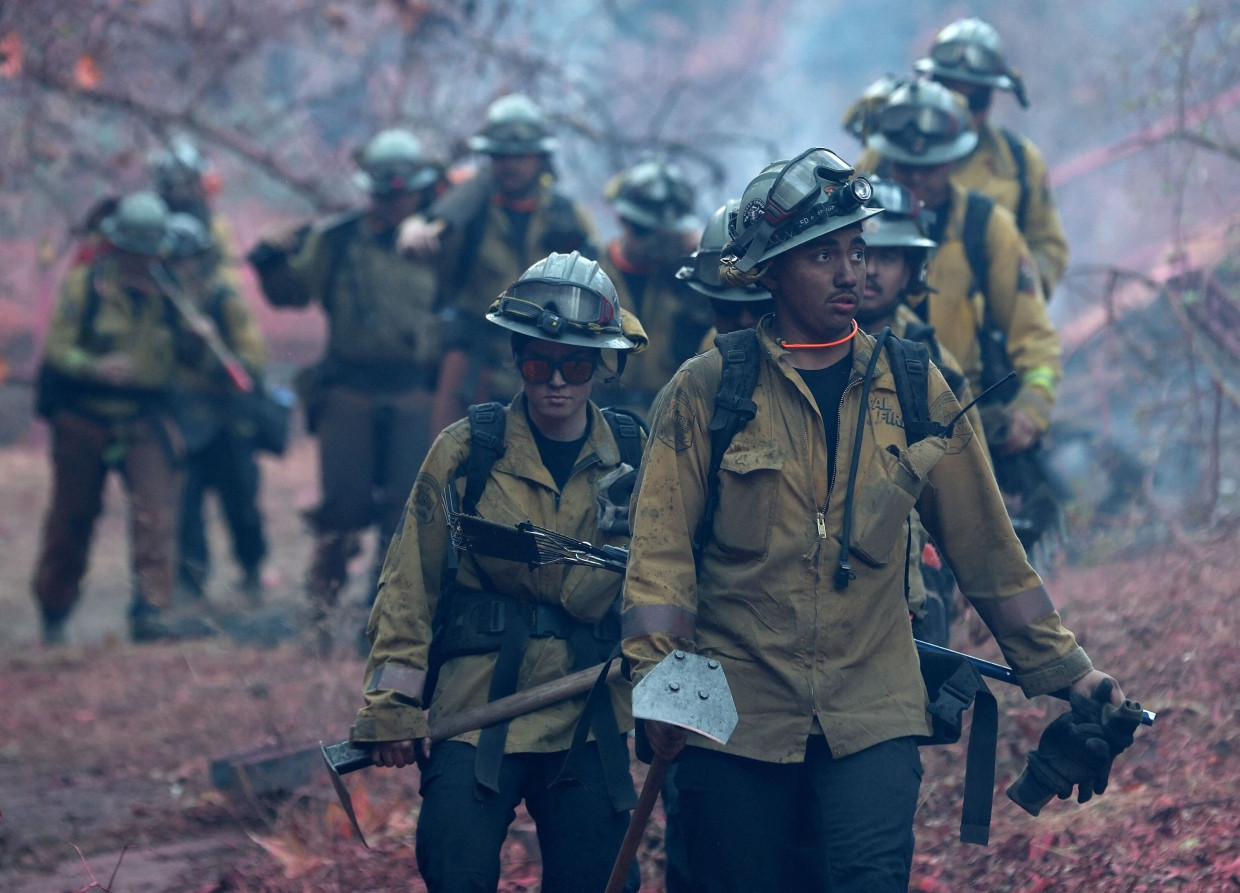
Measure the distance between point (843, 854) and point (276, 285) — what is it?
6.72m

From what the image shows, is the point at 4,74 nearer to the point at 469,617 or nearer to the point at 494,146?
the point at 494,146

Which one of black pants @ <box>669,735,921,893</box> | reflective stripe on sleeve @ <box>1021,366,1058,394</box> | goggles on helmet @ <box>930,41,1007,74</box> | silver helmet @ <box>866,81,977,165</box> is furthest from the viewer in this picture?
goggles on helmet @ <box>930,41,1007,74</box>

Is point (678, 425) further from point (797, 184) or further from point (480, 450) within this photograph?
point (480, 450)

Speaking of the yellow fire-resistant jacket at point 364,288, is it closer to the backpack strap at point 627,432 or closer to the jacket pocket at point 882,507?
the backpack strap at point 627,432

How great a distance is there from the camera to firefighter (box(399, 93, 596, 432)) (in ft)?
26.1

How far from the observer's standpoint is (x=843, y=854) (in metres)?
3.36

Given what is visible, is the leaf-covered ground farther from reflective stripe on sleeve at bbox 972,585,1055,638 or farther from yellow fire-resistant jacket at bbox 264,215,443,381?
yellow fire-resistant jacket at bbox 264,215,443,381

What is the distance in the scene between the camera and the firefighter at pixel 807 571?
3.45 metres

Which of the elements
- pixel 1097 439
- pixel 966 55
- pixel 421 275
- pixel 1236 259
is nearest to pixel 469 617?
pixel 966 55

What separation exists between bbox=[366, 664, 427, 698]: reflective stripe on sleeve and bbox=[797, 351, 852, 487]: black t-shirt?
51.2 inches

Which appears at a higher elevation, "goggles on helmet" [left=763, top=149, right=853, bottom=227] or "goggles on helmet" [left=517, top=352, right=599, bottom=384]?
"goggles on helmet" [left=763, top=149, right=853, bottom=227]

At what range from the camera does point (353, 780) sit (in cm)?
605

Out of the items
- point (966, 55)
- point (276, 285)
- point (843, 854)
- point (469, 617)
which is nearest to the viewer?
point (843, 854)

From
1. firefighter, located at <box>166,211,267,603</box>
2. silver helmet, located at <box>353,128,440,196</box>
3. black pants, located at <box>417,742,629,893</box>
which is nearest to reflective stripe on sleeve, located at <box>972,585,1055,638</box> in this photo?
black pants, located at <box>417,742,629,893</box>
